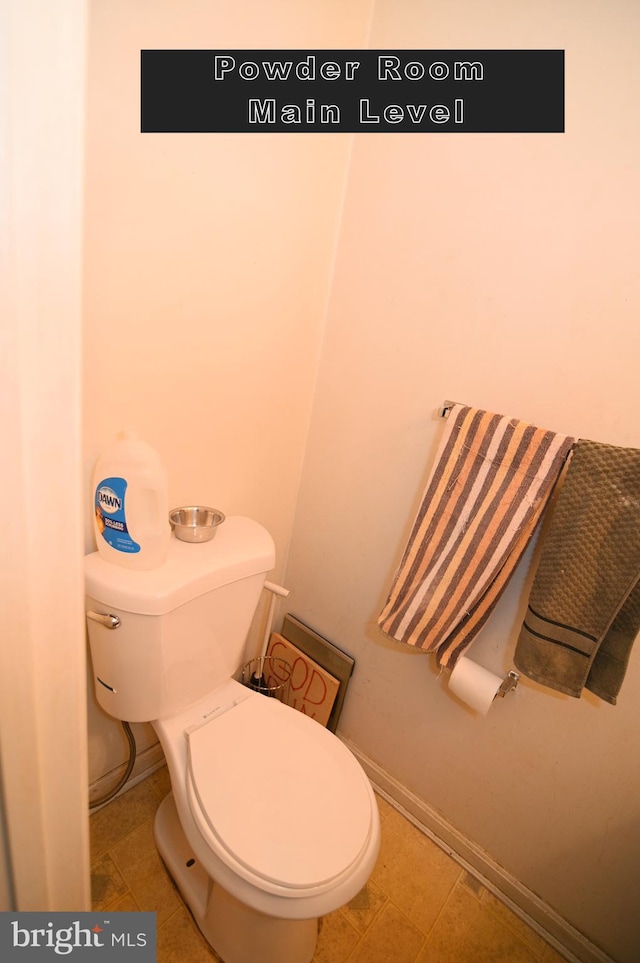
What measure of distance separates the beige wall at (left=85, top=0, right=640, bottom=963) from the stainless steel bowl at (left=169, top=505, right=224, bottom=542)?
54mm

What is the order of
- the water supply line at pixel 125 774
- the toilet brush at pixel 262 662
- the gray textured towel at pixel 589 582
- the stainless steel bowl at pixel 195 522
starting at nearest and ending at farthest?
the gray textured towel at pixel 589 582
the stainless steel bowl at pixel 195 522
the water supply line at pixel 125 774
the toilet brush at pixel 262 662

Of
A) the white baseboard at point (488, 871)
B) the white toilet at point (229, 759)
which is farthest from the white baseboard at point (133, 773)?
the white baseboard at point (488, 871)

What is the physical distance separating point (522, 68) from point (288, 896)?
5.27 feet

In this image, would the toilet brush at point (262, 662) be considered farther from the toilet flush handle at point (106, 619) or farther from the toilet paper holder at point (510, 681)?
the toilet paper holder at point (510, 681)

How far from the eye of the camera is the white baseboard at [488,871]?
1.11 meters

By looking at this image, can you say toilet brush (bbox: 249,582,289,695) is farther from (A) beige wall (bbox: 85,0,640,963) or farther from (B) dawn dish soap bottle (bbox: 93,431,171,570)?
(B) dawn dish soap bottle (bbox: 93,431,171,570)

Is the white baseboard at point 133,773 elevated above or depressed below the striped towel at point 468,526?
below

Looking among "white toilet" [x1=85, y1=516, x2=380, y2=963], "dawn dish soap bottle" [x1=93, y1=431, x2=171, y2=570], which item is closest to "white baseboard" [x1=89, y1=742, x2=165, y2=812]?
"white toilet" [x1=85, y1=516, x2=380, y2=963]

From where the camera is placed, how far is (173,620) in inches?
37.4

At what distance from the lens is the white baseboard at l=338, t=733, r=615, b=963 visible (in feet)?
3.63

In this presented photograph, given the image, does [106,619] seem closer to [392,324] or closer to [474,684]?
[474,684]

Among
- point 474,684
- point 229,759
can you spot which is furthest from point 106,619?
point 474,684

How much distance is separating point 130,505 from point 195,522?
23 centimetres

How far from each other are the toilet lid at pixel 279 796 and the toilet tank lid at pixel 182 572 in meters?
0.33
